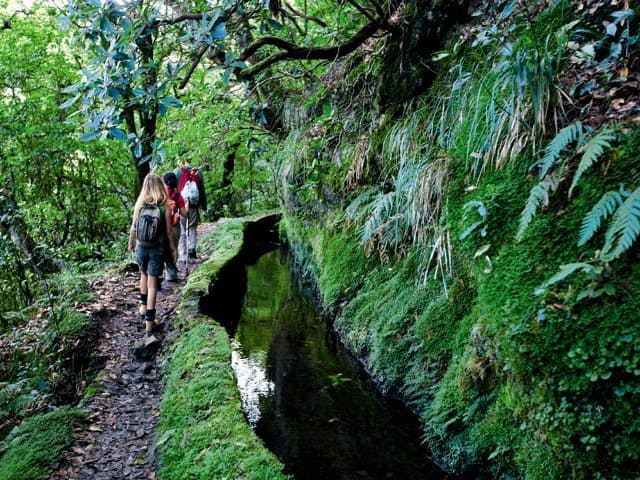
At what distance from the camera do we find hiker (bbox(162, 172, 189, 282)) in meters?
6.49

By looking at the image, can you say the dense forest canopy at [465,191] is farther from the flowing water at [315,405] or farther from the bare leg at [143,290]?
the bare leg at [143,290]

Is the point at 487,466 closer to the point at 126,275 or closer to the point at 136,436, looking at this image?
the point at 136,436

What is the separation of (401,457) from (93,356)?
4110 millimetres

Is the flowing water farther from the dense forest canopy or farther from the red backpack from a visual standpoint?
the red backpack

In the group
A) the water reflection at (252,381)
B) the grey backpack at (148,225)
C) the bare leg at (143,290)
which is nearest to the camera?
the water reflection at (252,381)

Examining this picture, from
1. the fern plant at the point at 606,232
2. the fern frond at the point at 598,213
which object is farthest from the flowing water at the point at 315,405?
the fern frond at the point at 598,213

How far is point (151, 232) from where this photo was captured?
5.80 meters

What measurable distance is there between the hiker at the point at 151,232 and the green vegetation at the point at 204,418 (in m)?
0.59

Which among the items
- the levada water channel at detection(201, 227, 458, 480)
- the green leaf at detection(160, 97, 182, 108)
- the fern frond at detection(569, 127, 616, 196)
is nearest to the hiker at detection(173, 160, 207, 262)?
the levada water channel at detection(201, 227, 458, 480)

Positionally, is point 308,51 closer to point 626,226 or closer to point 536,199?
point 536,199

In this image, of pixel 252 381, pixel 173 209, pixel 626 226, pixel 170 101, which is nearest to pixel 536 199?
pixel 626 226

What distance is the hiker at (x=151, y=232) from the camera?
19.1ft

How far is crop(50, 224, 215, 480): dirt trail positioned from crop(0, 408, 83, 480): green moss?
0.33ft

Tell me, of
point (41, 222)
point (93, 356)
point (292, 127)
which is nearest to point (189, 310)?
point (93, 356)
